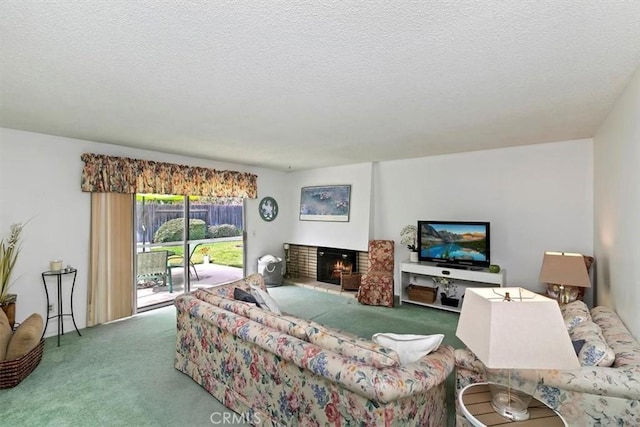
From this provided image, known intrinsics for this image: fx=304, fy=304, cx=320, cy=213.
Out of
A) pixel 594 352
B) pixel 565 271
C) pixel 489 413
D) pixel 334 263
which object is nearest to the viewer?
pixel 489 413

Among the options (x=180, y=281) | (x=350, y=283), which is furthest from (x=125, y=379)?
(x=350, y=283)

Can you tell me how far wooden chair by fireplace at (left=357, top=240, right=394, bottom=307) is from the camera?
4793 mm

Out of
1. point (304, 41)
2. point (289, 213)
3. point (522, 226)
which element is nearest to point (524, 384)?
point (304, 41)

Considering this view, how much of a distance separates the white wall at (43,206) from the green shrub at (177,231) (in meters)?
0.99

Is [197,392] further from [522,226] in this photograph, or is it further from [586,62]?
[522,226]

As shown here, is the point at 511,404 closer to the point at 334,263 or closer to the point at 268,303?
the point at 268,303

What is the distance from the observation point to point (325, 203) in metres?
6.14

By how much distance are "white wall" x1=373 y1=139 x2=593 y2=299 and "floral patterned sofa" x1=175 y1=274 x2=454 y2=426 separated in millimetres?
2992

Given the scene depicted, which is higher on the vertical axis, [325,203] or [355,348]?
[325,203]

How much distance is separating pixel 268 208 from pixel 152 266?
2.46 meters

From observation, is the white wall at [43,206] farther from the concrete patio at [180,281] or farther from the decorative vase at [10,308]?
the concrete patio at [180,281]

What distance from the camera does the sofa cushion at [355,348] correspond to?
1.60m

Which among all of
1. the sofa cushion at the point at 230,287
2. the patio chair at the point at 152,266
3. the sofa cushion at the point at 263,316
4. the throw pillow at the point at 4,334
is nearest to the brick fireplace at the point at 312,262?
the patio chair at the point at 152,266

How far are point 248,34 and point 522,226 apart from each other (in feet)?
14.0
